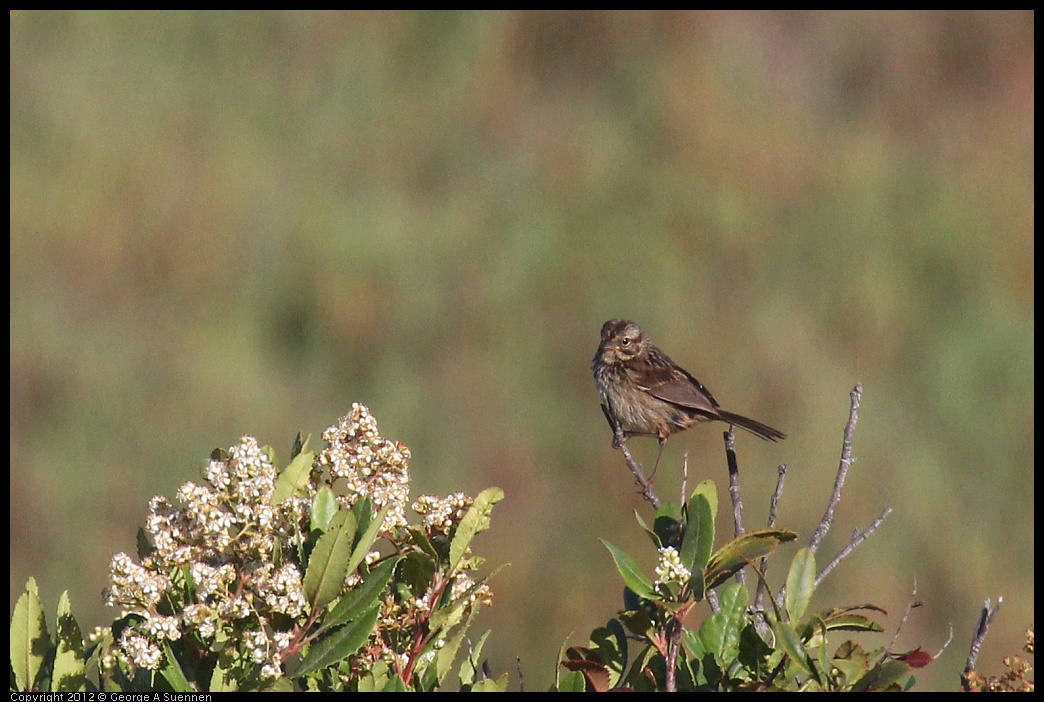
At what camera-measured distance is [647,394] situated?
639 centimetres

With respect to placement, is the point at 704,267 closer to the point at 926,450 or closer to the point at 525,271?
the point at 525,271

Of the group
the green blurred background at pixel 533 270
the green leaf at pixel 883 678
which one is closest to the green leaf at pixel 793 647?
the green leaf at pixel 883 678

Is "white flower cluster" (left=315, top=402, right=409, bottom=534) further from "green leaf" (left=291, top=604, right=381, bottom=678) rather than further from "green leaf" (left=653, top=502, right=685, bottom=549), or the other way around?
"green leaf" (left=653, top=502, right=685, bottom=549)

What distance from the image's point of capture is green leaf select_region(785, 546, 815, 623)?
2836 millimetres

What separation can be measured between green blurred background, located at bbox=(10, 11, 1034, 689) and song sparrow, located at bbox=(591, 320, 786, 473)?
2.24 metres

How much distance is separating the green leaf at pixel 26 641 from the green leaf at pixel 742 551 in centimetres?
144

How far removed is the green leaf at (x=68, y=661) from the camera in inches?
107

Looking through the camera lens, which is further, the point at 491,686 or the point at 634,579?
the point at 634,579

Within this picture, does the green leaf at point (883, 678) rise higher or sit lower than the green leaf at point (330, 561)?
lower

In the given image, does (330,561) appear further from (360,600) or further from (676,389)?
(676,389)

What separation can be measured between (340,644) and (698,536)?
0.78 m

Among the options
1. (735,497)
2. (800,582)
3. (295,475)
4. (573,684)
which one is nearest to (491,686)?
(573,684)

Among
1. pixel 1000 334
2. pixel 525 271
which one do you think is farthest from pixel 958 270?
pixel 525 271

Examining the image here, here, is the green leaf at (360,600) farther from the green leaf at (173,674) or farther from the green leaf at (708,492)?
the green leaf at (708,492)
